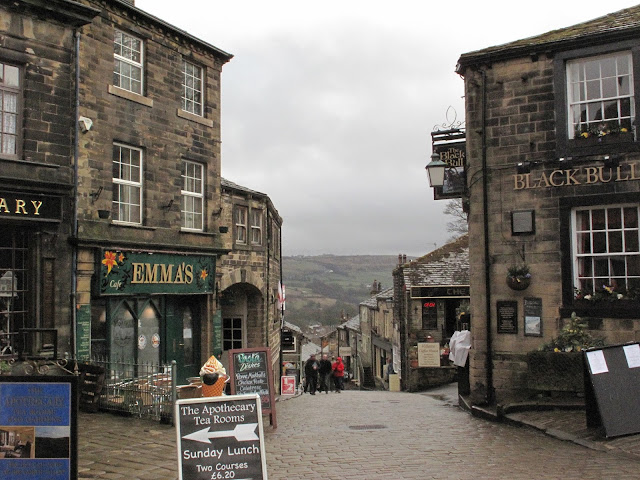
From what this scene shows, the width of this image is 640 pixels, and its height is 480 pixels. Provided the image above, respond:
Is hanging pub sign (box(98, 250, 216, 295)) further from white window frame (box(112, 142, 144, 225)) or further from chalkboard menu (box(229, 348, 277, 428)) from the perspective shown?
chalkboard menu (box(229, 348, 277, 428))

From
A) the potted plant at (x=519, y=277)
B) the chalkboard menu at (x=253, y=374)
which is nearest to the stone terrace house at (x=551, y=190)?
the potted plant at (x=519, y=277)

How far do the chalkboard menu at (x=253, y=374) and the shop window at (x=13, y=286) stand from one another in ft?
15.3

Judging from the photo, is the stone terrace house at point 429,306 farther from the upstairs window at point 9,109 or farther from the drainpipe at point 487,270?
the upstairs window at point 9,109

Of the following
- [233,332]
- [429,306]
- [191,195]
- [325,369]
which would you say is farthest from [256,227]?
[429,306]

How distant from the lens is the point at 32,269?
1380cm

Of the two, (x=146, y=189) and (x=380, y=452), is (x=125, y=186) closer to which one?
(x=146, y=189)

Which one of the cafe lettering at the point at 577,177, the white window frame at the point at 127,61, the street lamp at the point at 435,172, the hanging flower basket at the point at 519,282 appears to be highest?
the white window frame at the point at 127,61

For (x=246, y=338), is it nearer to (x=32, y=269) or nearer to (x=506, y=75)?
(x=32, y=269)

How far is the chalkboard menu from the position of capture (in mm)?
12328

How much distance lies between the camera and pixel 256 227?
26438mm

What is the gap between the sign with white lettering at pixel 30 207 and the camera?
42.9 feet

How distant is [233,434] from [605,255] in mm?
9202

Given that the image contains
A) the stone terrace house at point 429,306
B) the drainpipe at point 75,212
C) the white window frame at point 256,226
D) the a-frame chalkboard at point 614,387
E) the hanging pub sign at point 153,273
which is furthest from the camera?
the stone terrace house at point 429,306

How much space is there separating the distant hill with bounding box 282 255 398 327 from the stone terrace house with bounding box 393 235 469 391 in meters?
61.1
